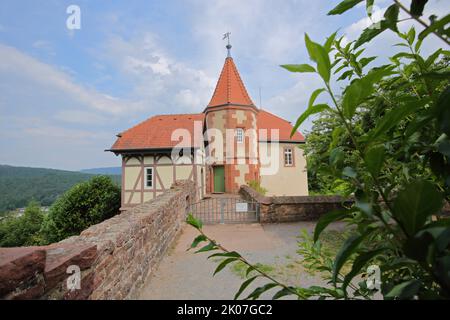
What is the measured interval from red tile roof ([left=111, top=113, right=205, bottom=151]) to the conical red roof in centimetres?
255

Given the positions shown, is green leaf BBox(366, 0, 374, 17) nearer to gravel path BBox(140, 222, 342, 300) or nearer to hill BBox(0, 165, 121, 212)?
gravel path BBox(140, 222, 342, 300)

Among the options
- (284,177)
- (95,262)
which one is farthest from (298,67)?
(284,177)

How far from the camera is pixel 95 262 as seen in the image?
2.24 metres

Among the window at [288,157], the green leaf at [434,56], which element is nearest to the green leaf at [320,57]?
the green leaf at [434,56]

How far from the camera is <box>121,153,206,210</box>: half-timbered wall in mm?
14484

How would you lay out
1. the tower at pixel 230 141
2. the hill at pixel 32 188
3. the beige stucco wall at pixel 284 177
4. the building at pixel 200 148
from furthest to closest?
the hill at pixel 32 188
the beige stucco wall at pixel 284 177
the tower at pixel 230 141
the building at pixel 200 148

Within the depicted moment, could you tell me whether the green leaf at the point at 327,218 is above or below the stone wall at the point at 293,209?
above

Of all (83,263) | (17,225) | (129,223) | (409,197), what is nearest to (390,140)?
(409,197)

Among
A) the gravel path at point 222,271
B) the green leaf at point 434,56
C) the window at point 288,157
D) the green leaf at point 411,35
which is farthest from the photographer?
the window at point 288,157

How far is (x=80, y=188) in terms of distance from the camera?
1656 centimetres

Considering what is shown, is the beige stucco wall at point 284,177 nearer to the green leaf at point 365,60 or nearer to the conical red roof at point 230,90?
the conical red roof at point 230,90

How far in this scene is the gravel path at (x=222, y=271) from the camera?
3.65 metres

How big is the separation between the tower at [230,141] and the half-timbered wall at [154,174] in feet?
5.30
